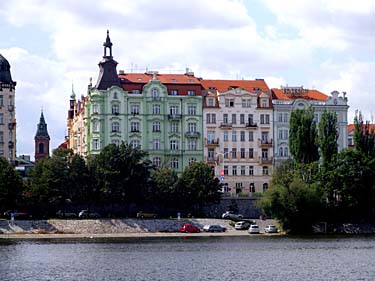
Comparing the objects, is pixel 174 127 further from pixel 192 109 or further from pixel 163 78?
Result: pixel 163 78

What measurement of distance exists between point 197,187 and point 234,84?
1198 inches

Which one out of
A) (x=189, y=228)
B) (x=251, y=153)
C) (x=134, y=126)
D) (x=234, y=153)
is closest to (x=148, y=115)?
(x=134, y=126)

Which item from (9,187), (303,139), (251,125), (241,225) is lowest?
(241,225)

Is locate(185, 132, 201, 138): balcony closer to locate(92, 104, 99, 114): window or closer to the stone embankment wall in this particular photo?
locate(92, 104, 99, 114): window

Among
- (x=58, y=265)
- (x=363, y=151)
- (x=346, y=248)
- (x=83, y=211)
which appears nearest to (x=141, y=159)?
(x=83, y=211)

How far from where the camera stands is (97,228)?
12675 centimetres

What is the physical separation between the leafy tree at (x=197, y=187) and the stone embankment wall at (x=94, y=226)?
7761 millimetres

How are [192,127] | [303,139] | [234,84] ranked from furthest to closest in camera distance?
[234,84] → [192,127] → [303,139]

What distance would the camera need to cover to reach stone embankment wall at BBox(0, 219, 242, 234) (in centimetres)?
12506

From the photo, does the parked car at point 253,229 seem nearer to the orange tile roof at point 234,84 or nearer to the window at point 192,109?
the window at point 192,109

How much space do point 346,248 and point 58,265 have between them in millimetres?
31684

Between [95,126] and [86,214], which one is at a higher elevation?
[95,126]

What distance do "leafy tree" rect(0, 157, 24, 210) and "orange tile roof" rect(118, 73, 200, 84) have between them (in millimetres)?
31997

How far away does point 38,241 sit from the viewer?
113938 mm
